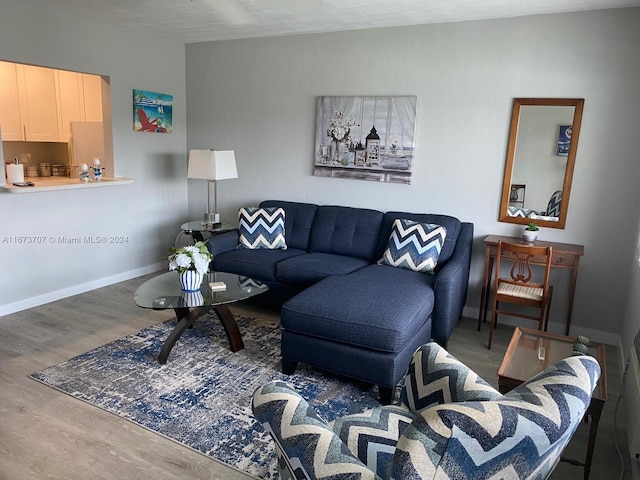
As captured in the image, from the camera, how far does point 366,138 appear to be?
13.9ft

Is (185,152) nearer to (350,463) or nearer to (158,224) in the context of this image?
(158,224)

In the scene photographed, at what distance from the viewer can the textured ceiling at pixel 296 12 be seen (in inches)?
130

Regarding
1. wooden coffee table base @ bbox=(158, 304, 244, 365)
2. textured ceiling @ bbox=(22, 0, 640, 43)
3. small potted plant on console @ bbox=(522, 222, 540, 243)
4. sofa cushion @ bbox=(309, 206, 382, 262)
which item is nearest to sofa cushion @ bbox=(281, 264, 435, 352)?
wooden coffee table base @ bbox=(158, 304, 244, 365)

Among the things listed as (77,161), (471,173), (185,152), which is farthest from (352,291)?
(77,161)

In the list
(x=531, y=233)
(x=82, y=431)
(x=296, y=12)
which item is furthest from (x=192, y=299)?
(x=531, y=233)

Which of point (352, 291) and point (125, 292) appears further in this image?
point (125, 292)

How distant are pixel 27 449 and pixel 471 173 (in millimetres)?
3491

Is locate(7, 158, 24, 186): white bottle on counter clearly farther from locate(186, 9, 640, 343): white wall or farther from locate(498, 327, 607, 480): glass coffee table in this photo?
A: locate(498, 327, 607, 480): glass coffee table

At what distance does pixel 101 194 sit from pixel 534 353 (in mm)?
3849

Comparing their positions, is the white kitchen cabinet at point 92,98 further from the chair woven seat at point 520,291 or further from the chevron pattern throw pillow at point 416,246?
the chair woven seat at point 520,291

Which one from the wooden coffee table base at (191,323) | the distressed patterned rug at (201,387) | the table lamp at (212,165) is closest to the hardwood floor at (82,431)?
the distressed patterned rug at (201,387)

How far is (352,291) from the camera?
3.00 metres

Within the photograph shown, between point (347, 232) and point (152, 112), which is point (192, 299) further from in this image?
point (152, 112)

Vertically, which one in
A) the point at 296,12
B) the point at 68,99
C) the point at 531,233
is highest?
the point at 296,12
